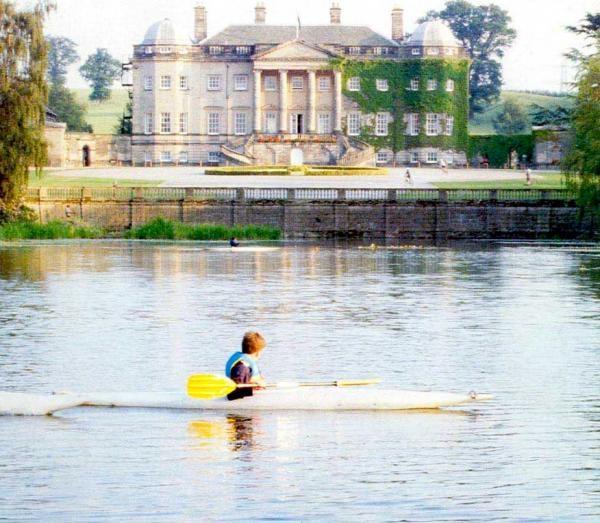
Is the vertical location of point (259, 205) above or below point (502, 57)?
below

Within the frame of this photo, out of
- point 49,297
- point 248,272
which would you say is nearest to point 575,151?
point 248,272

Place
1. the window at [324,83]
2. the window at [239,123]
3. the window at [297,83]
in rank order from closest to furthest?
the window at [324,83] → the window at [297,83] → the window at [239,123]

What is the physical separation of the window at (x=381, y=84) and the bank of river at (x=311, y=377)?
2964 inches

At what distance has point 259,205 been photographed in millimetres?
87188

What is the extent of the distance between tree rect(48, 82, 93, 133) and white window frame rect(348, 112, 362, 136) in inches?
1186

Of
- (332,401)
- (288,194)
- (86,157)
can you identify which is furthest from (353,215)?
(332,401)

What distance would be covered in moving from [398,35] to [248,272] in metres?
79.9

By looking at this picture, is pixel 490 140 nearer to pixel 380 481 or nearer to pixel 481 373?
pixel 481 373

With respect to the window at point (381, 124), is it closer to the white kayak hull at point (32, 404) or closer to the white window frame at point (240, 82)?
the white window frame at point (240, 82)

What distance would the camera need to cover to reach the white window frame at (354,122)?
132 metres

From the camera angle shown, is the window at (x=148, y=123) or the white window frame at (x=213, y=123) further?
the white window frame at (x=213, y=123)

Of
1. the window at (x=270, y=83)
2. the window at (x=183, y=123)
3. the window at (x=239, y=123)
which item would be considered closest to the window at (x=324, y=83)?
the window at (x=270, y=83)

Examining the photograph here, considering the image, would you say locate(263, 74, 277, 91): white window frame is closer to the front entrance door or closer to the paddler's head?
the front entrance door

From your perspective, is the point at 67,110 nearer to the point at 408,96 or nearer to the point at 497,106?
the point at 408,96
